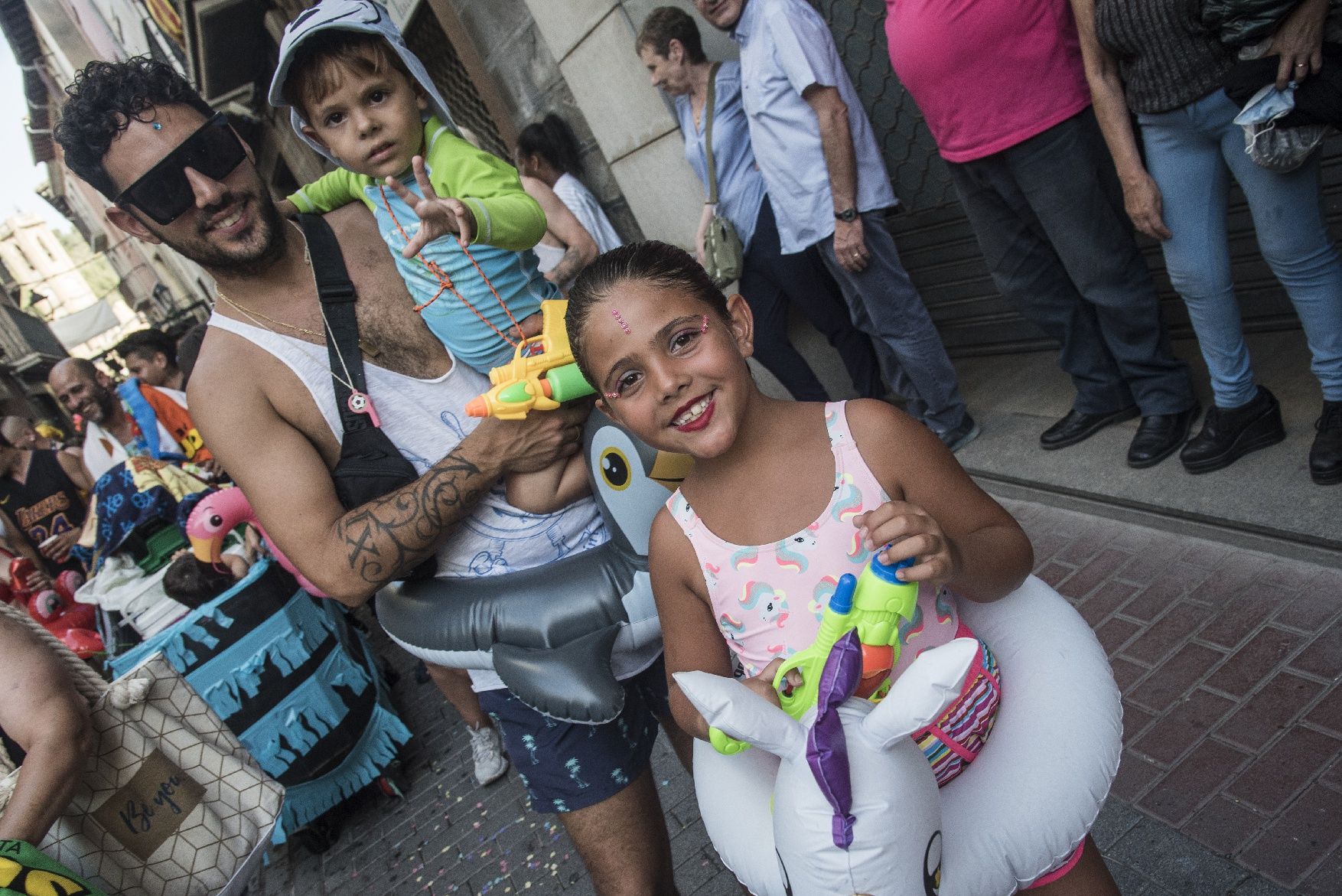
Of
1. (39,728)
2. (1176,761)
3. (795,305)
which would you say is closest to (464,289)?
(39,728)

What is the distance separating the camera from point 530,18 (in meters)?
5.59

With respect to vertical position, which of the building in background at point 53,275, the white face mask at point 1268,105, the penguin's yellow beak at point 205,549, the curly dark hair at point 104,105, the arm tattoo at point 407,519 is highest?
the building in background at point 53,275

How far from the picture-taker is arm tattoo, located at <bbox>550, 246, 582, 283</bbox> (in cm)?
428

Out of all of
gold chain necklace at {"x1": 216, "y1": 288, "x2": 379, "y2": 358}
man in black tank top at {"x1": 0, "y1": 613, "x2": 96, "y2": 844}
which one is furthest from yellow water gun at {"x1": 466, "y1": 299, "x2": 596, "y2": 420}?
man in black tank top at {"x1": 0, "y1": 613, "x2": 96, "y2": 844}

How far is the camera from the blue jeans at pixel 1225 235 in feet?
8.24

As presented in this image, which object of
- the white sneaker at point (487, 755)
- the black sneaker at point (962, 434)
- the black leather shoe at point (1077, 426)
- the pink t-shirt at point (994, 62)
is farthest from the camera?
the black sneaker at point (962, 434)

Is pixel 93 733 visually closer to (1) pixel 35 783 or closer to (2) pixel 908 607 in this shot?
(1) pixel 35 783

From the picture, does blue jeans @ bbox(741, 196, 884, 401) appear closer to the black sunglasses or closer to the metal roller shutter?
the metal roller shutter

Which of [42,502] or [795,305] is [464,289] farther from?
[42,502]

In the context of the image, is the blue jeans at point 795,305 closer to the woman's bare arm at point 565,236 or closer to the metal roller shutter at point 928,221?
the metal roller shutter at point 928,221

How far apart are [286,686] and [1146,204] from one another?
145 inches

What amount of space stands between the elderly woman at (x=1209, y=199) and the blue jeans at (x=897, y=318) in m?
1.16

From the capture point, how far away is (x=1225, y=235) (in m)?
2.78

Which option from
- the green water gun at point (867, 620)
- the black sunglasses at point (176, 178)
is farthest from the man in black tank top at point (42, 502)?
the green water gun at point (867, 620)
